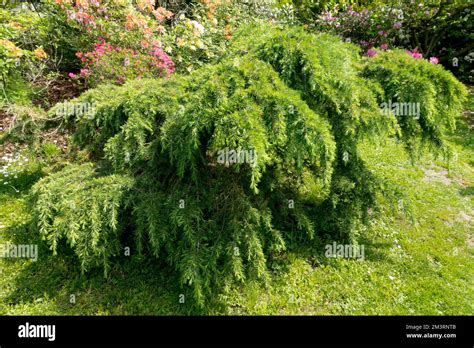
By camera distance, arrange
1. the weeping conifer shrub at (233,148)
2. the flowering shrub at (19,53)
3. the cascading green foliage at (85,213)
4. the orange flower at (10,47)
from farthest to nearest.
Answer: the flowering shrub at (19,53)
the orange flower at (10,47)
the cascading green foliage at (85,213)
the weeping conifer shrub at (233,148)

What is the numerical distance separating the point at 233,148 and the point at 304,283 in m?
1.65

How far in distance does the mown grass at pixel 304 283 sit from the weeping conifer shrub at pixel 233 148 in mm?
254

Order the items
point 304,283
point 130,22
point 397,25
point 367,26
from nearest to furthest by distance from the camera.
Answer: point 304,283 → point 130,22 → point 397,25 → point 367,26

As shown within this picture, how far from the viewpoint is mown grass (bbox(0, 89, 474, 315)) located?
10.0 feet

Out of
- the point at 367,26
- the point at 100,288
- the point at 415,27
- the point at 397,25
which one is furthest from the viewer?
the point at 367,26

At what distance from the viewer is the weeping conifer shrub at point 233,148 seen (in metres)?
2.61

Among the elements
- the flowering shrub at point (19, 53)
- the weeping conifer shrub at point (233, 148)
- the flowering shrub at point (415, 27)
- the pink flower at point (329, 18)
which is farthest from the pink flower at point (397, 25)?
the flowering shrub at point (19, 53)

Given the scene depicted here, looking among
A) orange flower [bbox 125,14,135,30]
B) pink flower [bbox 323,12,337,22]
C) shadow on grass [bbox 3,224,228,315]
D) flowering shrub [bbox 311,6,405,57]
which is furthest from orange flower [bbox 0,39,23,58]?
pink flower [bbox 323,12,337,22]

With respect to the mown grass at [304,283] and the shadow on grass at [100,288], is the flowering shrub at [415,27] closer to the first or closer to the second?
the mown grass at [304,283]

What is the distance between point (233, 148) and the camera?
8.11 ft

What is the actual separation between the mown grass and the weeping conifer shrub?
0.83ft

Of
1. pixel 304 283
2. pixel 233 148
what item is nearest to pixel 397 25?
pixel 304 283

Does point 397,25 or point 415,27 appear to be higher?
point 415,27

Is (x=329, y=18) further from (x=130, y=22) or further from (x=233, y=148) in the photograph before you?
(x=233, y=148)
